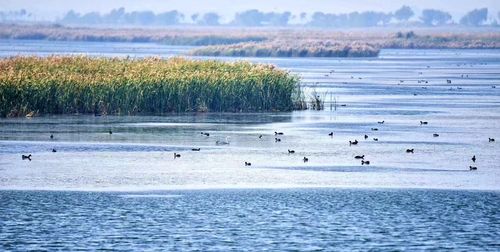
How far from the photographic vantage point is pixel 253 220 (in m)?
24.2

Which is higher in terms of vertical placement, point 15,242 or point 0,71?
point 0,71

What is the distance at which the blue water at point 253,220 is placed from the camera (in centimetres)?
2186

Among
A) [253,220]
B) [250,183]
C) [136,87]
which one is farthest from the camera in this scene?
[136,87]

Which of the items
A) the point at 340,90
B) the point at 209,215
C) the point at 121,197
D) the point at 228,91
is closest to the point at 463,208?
the point at 209,215

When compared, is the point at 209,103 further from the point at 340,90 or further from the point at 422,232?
the point at 422,232

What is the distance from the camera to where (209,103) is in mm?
49406

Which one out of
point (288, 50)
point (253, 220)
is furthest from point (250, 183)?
point (288, 50)

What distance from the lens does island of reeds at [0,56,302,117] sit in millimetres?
45750

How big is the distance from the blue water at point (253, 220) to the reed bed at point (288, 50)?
91980 mm

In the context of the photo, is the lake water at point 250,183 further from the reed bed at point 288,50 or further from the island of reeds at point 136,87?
the reed bed at point 288,50

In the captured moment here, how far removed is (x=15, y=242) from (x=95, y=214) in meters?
3.11

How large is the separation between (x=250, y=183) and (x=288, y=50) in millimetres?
99033

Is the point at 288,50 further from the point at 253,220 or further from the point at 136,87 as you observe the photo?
the point at 253,220

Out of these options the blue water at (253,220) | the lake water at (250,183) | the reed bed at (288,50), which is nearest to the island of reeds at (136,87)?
the lake water at (250,183)
